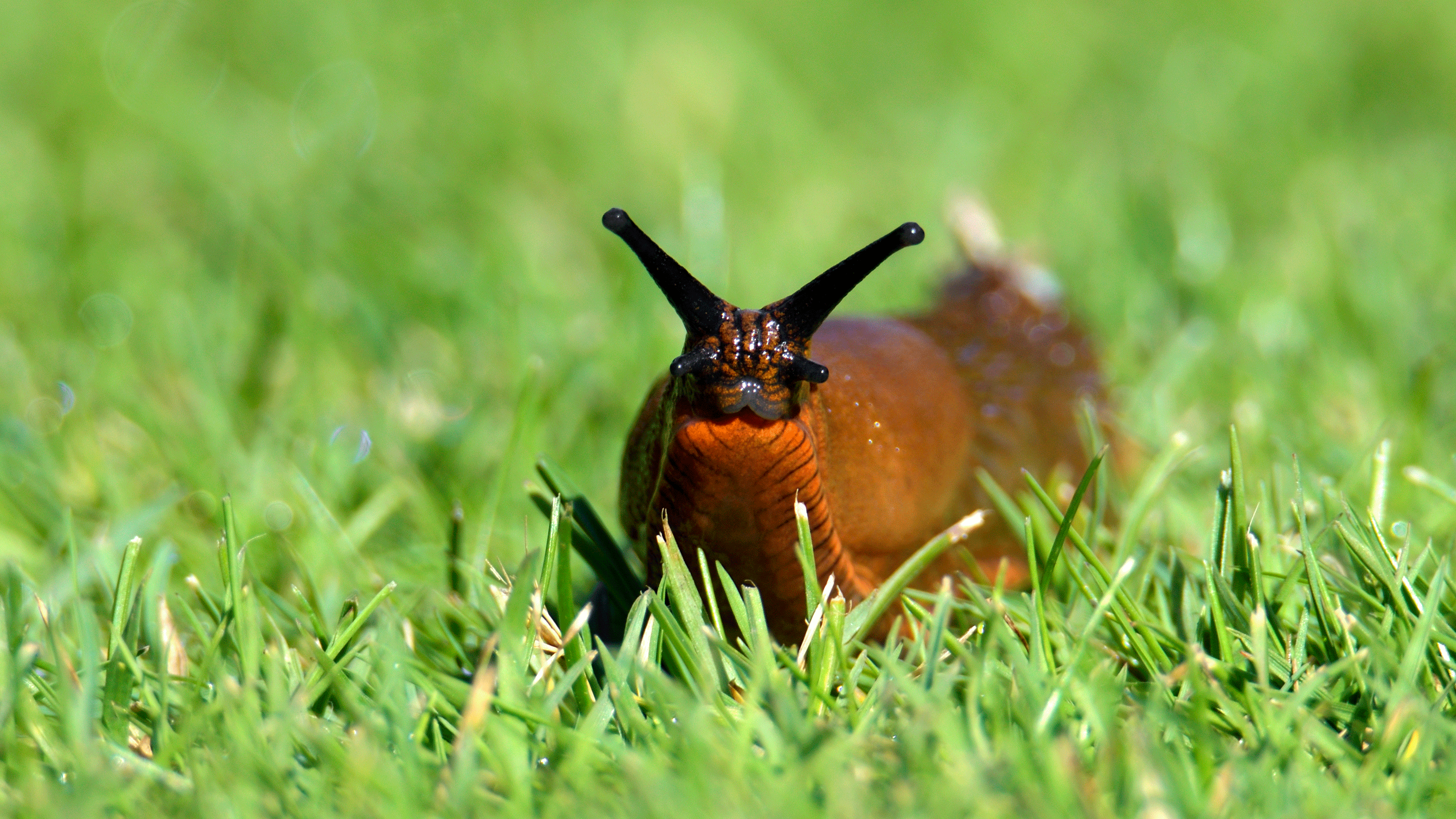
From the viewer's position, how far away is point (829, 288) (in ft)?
7.07

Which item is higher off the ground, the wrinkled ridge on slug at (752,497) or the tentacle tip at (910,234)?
the tentacle tip at (910,234)

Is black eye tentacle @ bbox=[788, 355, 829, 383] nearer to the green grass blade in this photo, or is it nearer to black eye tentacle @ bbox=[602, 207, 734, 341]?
black eye tentacle @ bbox=[602, 207, 734, 341]

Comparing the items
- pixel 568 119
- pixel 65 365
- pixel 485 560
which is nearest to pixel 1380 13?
pixel 568 119

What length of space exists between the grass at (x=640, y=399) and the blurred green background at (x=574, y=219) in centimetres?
2

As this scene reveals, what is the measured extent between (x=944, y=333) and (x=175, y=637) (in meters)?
1.93

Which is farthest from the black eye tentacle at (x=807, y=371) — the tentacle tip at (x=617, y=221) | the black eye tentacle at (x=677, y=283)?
the tentacle tip at (x=617, y=221)

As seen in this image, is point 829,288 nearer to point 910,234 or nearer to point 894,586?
point 910,234

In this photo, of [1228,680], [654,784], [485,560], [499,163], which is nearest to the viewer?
[654,784]

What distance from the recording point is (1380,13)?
6266 mm

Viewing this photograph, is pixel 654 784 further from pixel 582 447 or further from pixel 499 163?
pixel 499 163

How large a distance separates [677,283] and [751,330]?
16 centimetres

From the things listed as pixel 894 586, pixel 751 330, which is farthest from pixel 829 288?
pixel 894 586

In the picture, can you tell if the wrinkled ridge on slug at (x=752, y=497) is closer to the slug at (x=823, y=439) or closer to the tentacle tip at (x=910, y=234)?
the slug at (x=823, y=439)

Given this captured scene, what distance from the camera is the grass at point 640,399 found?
1818 millimetres
